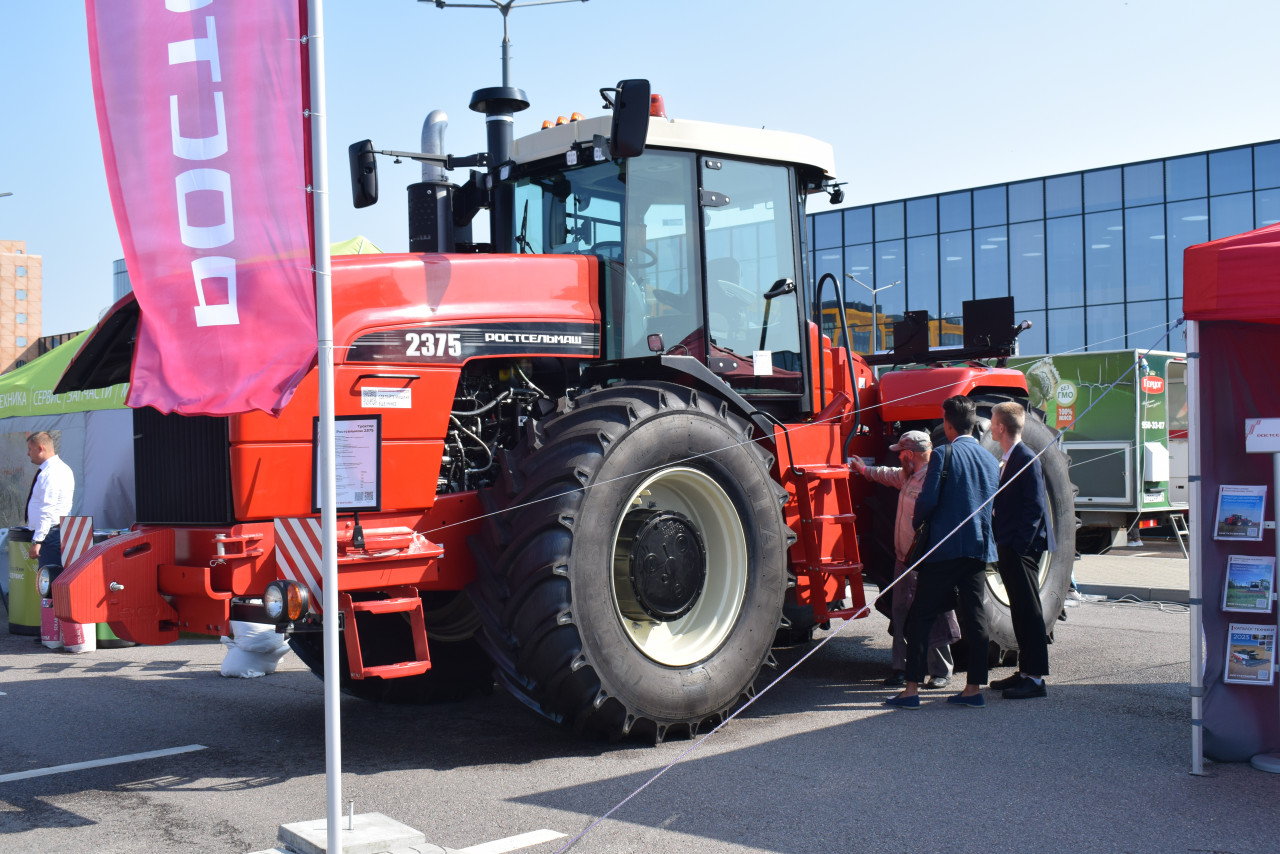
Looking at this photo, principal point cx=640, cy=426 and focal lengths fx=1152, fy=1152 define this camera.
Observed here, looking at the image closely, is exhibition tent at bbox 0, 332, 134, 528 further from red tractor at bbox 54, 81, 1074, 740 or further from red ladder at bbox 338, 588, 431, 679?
red ladder at bbox 338, 588, 431, 679

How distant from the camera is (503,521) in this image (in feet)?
17.1

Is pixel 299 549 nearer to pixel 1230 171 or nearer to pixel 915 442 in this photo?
pixel 915 442

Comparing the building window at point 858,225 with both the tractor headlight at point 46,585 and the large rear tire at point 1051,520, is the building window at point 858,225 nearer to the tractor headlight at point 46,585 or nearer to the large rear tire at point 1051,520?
the large rear tire at point 1051,520

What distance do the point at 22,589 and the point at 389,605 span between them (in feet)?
23.7

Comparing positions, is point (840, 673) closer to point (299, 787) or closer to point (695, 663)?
point (695, 663)

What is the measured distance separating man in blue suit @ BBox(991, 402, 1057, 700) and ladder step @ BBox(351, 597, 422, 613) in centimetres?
352

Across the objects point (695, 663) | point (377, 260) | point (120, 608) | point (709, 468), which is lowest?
point (695, 663)

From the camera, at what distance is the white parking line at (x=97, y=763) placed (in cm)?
530

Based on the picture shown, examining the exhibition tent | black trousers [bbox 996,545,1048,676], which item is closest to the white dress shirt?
the exhibition tent

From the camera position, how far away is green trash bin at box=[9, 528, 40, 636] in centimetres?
1038

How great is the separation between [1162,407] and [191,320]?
1427cm

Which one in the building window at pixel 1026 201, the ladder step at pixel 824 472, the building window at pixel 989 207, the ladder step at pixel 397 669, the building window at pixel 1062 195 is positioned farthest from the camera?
the building window at pixel 989 207

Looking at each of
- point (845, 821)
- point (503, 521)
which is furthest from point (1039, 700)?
point (503, 521)

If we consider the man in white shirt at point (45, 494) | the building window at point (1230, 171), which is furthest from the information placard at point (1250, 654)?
the building window at point (1230, 171)
